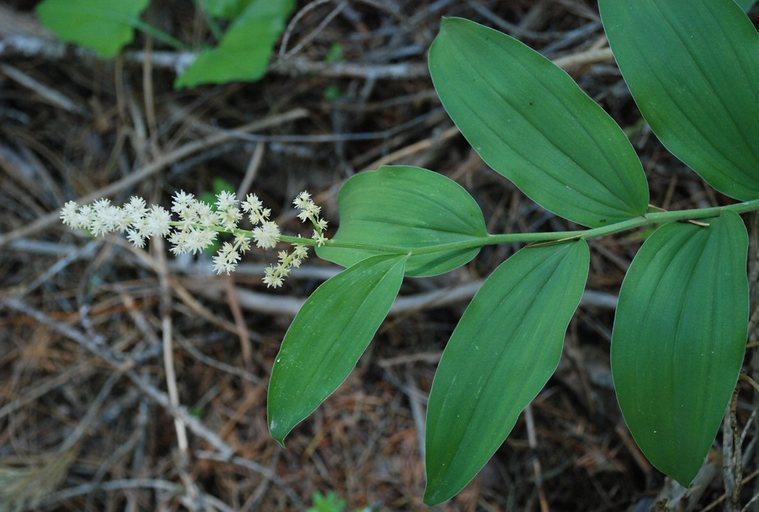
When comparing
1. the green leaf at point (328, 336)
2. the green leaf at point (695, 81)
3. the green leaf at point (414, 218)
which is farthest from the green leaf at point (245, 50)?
the green leaf at point (695, 81)

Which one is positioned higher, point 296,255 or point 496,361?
point 296,255

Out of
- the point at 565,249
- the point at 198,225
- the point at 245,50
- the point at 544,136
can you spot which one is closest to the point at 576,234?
the point at 565,249

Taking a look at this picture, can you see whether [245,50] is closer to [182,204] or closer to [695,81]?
[182,204]

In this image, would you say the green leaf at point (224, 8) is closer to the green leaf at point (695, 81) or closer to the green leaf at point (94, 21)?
the green leaf at point (94, 21)

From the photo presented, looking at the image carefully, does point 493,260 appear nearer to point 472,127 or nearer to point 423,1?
point 472,127

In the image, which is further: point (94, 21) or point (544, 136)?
point (94, 21)

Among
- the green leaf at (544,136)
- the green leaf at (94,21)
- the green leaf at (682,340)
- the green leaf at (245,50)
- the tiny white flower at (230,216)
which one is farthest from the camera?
the green leaf at (94,21)

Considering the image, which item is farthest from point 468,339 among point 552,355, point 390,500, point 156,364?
point 156,364
